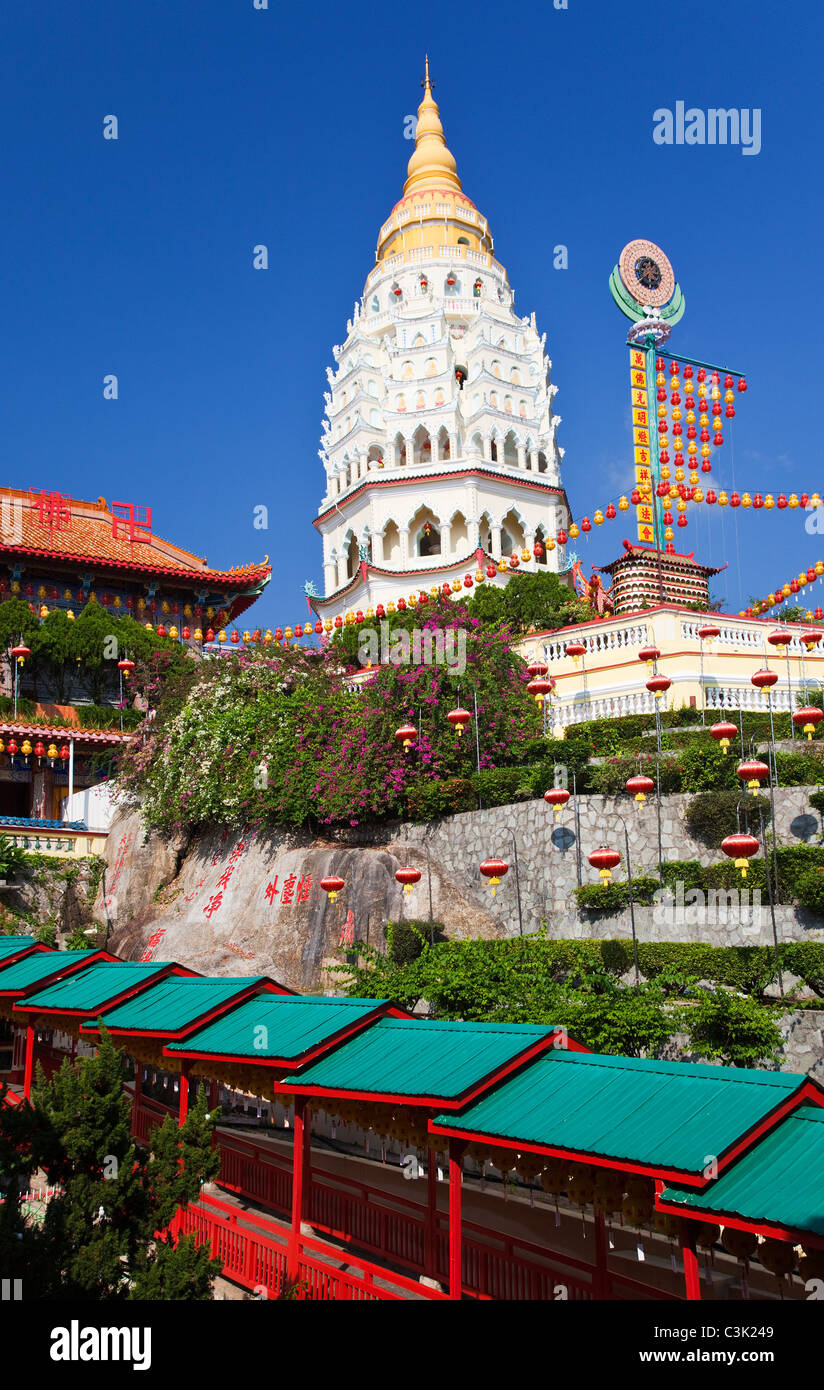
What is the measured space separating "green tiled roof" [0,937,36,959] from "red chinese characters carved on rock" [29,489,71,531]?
24.5m

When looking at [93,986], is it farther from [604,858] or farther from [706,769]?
[706,769]

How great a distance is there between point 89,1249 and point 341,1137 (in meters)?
9.47

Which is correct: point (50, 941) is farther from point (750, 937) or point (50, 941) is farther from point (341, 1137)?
point (750, 937)

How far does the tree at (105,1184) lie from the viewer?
8570mm

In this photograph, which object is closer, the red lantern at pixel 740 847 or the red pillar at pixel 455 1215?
the red pillar at pixel 455 1215

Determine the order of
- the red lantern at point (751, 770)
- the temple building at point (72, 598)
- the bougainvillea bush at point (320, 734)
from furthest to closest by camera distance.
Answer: the temple building at point (72, 598) → the bougainvillea bush at point (320, 734) → the red lantern at point (751, 770)

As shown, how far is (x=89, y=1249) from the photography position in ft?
28.4

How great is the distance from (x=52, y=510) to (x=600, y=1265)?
3708cm

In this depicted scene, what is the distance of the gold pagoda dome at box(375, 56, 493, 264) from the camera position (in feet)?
159

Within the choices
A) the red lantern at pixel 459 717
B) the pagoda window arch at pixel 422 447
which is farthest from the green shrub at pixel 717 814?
the pagoda window arch at pixel 422 447

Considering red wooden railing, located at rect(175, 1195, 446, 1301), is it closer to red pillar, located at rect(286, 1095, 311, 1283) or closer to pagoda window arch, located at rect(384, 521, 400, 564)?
red pillar, located at rect(286, 1095, 311, 1283)

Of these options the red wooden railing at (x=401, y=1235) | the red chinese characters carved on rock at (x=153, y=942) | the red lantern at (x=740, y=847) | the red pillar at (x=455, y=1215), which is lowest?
the red wooden railing at (x=401, y=1235)

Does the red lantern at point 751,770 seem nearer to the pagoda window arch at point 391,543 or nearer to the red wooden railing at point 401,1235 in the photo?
the red wooden railing at point 401,1235

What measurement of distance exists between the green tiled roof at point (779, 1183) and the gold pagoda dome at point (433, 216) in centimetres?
4468
